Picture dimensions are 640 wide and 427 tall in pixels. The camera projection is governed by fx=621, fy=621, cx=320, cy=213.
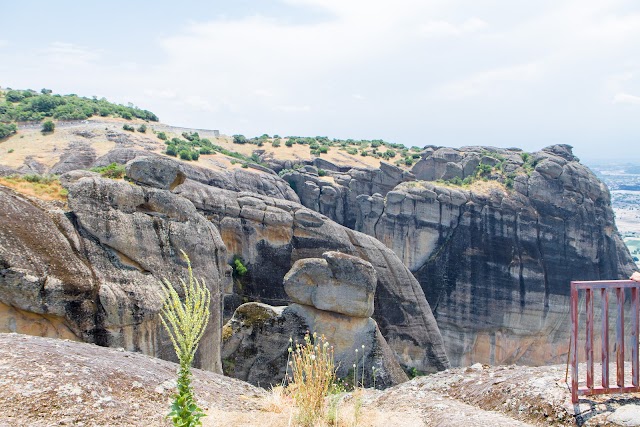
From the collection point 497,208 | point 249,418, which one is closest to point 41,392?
point 249,418

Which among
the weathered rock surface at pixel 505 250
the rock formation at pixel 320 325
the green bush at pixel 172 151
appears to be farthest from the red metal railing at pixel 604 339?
the green bush at pixel 172 151

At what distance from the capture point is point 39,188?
17.5 metres

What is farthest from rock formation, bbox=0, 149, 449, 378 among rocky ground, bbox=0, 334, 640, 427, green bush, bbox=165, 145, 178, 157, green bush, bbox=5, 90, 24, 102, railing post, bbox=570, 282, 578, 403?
green bush, bbox=5, 90, 24, 102

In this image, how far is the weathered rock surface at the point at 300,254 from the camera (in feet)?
98.4

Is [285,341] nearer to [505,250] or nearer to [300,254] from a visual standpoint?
[300,254]

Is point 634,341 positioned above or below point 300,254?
above

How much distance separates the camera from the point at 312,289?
24.0 metres

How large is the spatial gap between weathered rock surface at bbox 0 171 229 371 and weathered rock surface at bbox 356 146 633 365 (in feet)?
91.0

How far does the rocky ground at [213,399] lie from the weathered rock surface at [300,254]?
18851 mm

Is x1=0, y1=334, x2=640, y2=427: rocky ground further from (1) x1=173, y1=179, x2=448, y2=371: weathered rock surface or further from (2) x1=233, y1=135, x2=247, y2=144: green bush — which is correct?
(2) x1=233, y1=135, x2=247, y2=144: green bush

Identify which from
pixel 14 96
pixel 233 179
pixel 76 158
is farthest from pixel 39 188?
pixel 14 96

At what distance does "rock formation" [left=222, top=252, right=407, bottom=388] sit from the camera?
75.9 ft

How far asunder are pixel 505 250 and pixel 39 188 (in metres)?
34.8

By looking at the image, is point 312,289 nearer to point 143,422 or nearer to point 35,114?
point 143,422
